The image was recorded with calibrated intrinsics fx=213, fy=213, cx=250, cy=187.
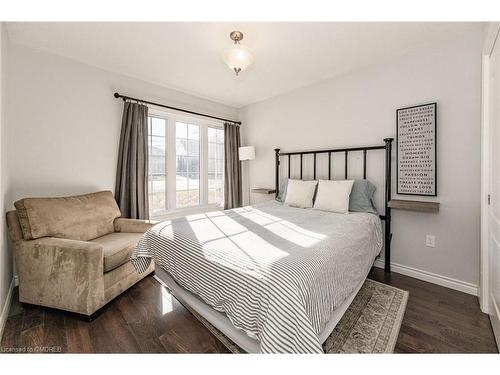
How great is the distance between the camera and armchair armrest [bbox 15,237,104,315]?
166cm

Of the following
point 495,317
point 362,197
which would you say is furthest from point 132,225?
point 495,317

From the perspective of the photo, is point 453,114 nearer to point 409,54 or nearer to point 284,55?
point 409,54

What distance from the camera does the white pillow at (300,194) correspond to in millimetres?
2779

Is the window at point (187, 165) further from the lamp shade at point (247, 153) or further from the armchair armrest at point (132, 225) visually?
the armchair armrest at point (132, 225)

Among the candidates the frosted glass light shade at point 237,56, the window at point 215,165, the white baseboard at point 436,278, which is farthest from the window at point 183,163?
the white baseboard at point 436,278

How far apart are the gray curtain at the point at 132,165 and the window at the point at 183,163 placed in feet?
0.81

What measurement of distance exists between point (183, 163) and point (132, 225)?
4.76 ft

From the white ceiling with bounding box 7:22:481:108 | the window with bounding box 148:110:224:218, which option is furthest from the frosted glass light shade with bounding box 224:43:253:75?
the window with bounding box 148:110:224:218

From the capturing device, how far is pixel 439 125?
215 centimetres

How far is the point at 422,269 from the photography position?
230 centimetres

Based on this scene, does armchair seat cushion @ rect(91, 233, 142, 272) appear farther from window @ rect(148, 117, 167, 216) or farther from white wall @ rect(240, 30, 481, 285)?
white wall @ rect(240, 30, 481, 285)

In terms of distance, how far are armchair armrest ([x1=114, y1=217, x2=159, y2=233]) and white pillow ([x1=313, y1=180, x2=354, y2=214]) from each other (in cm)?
198
